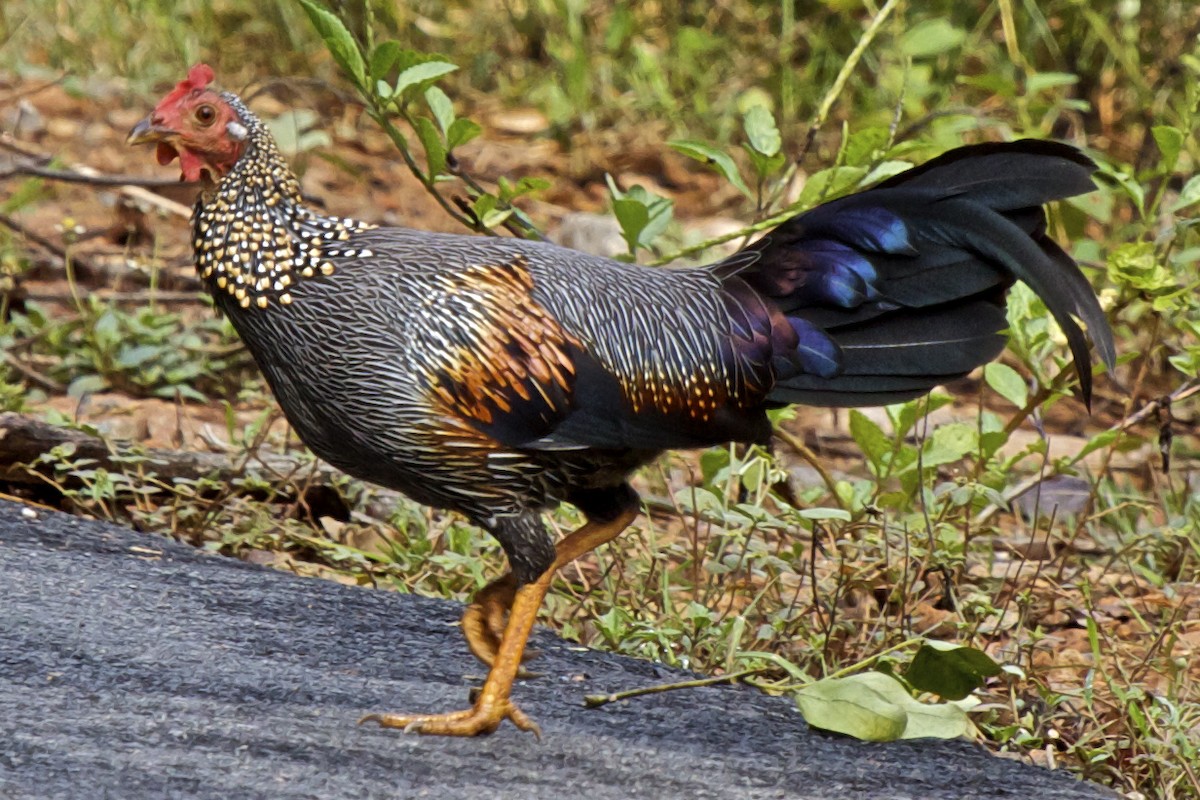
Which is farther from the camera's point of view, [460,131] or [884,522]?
[460,131]

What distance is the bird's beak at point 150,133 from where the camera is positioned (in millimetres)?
3389

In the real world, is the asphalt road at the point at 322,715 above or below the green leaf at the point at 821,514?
below

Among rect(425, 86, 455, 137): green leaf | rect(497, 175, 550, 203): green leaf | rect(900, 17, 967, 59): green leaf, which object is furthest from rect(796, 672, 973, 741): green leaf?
rect(900, 17, 967, 59): green leaf

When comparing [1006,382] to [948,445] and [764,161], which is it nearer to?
[948,445]

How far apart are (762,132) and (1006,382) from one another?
3.17ft

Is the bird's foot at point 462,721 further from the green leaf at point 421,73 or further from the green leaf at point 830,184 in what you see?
the green leaf at point 830,184

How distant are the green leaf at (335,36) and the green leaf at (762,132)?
42.0 inches

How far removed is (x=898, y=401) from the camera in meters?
3.58

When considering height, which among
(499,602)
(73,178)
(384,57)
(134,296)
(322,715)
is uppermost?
(384,57)

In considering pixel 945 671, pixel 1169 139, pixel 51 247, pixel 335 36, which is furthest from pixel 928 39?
pixel 51 247

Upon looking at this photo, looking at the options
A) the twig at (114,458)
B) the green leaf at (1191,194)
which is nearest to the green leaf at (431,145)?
the twig at (114,458)

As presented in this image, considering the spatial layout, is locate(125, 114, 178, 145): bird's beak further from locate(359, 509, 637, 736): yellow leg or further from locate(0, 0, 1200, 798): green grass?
locate(359, 509, 637, 736): yellow leg

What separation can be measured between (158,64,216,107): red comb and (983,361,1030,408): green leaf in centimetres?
218

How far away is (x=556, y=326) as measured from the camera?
3361mm
